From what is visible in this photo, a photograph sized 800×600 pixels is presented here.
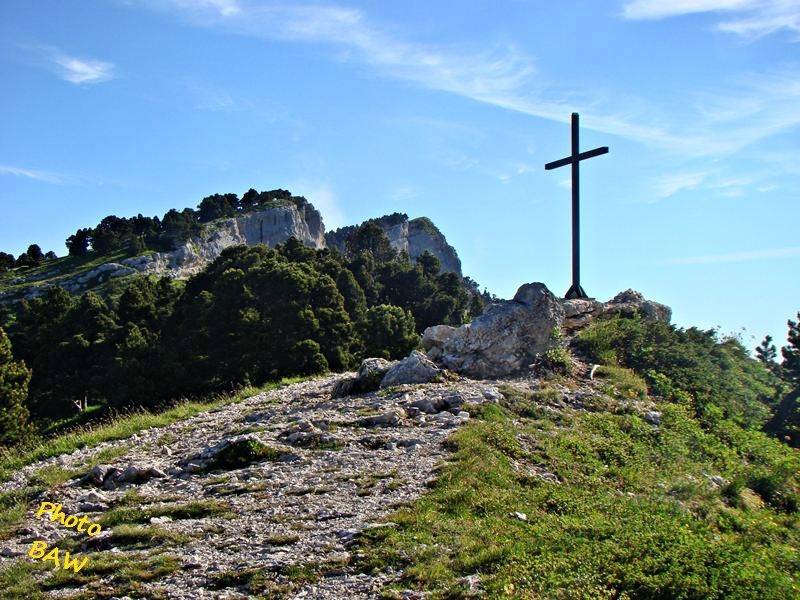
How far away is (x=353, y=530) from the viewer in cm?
992

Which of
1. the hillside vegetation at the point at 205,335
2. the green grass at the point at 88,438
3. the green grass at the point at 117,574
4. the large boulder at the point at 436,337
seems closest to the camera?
the green grass at the point at 117,574

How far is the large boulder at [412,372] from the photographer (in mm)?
19688

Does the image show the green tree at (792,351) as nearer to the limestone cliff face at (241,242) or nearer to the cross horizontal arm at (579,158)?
the cross horizontal arm at (579,158)

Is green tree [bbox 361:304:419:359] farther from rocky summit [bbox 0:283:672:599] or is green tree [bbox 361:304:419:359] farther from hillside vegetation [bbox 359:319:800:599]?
hillside vegetation [bbox 359:319:800:599]

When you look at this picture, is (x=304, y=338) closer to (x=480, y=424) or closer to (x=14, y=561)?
(x=480, y=424)

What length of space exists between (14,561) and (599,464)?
33.1 ft

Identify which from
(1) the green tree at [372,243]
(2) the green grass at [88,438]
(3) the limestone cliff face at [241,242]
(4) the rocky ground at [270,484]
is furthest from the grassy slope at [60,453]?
(3) the limestone cliff face at [241,242]

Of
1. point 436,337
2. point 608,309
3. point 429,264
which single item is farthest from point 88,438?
point 429,264

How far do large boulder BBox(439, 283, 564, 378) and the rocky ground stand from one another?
5.78ft

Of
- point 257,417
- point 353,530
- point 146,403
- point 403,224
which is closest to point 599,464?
point 353,530

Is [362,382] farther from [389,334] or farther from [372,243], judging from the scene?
[372,243]

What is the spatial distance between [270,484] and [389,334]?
34762 mm

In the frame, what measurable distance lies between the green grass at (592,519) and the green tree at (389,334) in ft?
96.5

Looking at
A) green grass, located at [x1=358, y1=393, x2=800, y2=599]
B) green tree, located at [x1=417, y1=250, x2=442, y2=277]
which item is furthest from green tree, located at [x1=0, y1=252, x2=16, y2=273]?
green grass, located at [x1=358, y1=393, x2=800, y2=599]
